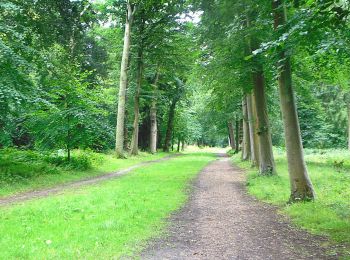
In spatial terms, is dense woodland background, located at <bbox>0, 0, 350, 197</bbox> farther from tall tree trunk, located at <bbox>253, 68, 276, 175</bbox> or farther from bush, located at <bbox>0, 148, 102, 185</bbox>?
bush, located at <bbox>0, 148, 102, 185</bbox>

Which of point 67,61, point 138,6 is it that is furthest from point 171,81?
point 67,61

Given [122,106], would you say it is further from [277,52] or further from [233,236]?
[233,236]

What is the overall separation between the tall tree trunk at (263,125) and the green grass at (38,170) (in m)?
8.27

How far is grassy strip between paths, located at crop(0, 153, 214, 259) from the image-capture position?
588 cm

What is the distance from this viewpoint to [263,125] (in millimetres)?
16281

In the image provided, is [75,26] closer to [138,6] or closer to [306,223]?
[138,6]

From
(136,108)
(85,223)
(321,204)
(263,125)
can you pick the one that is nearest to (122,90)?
(136,108)

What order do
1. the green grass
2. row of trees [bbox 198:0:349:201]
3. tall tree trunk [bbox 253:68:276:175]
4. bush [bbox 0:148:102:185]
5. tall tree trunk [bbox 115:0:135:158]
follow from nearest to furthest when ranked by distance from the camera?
row of trees [bbox 198:0:349:201] < the green grass < bush [bbox 0:148:102:185] < tall tree trunk [bbox 253:68:276:175] < tall tree trunk [bbox 115:0:135:158]

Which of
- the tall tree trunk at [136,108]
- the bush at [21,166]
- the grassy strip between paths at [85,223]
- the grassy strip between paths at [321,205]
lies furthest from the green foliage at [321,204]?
the tall tree trunk at [136,108]

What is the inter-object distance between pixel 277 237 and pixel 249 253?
1277mm

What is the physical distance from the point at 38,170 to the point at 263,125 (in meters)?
9.92

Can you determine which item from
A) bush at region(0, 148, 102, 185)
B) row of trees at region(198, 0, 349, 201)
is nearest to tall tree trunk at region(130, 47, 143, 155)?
bush at region(0, 148, 102, 185)

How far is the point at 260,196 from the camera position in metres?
12.1

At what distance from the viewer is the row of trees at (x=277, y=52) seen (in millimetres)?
6629
